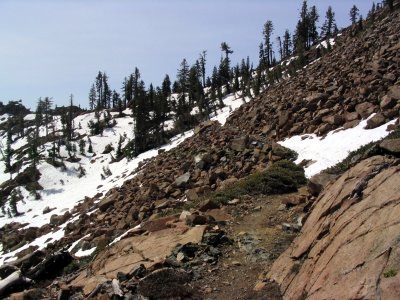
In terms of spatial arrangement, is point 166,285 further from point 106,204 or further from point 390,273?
point 106,204

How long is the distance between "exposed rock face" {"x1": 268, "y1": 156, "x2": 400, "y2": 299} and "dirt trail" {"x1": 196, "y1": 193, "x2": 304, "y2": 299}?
753mm

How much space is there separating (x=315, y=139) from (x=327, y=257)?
62.5 ft

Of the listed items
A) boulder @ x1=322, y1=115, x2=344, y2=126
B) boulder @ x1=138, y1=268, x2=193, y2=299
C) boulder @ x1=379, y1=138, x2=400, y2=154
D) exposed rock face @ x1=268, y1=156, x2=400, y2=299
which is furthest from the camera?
boulder @ x1=322, y1=115, x2=344, y2=126

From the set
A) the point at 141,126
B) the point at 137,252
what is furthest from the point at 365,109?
the point at 141,126

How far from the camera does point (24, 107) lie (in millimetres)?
159625

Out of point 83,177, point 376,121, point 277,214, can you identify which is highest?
Answer: point 376,121

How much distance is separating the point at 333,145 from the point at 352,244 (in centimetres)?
1658

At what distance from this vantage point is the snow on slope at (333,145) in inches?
843

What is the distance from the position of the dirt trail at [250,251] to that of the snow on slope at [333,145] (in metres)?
5.25

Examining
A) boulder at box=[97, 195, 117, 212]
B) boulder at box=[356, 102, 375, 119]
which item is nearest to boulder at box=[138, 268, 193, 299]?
boulder at box=[356, 102, 375, 119]

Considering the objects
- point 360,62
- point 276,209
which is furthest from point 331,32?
point 276,209

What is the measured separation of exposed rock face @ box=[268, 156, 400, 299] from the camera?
625 cm

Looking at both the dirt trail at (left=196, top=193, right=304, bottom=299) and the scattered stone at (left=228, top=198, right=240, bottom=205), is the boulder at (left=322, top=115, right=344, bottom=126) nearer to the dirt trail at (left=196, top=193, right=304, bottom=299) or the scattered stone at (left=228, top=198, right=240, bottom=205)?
the dirt trail at (left=196, top=193, right=304, bottom=299)

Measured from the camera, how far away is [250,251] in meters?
12.9
